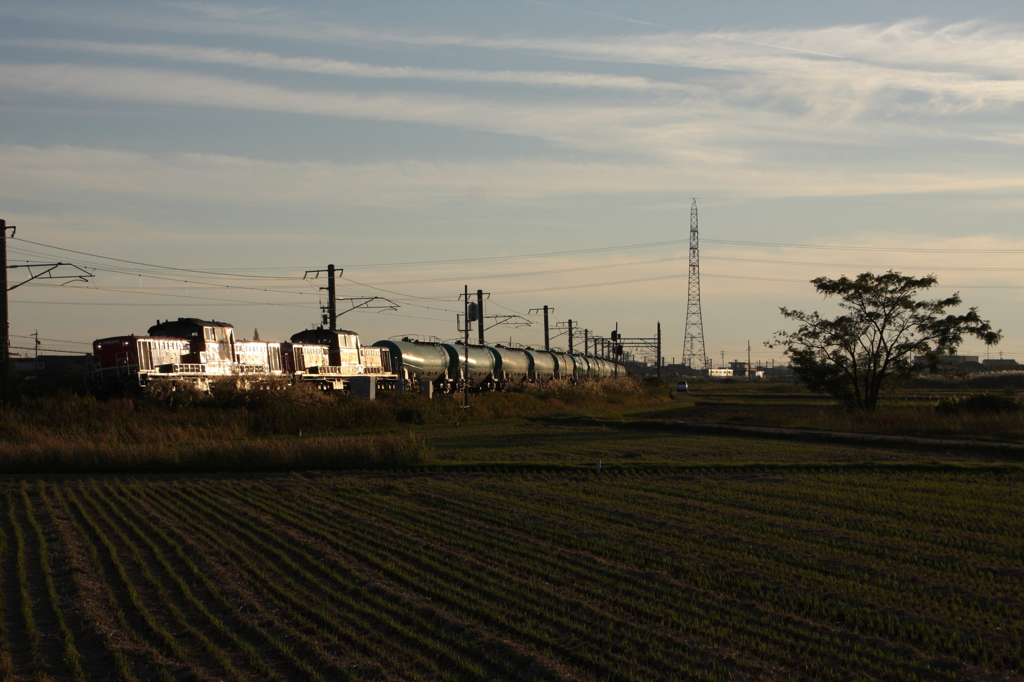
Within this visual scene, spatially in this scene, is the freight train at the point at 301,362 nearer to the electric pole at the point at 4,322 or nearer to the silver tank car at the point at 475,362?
the silver tank car at the point at 475,362

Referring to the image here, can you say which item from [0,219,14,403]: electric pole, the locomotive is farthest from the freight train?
[0,219,14,403]: electric pole

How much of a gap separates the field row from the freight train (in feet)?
57.9

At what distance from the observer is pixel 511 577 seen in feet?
34.0

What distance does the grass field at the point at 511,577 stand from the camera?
7.60 meters

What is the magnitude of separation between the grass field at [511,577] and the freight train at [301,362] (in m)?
14.1

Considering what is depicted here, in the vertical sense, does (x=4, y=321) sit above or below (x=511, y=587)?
above

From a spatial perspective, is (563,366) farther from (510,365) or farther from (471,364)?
(471,364)

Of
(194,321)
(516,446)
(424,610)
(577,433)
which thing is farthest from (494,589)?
(194,321)

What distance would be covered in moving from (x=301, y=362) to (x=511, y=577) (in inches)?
1411

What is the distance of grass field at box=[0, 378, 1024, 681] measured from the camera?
7598 mm

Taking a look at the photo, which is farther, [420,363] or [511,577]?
[420,363]

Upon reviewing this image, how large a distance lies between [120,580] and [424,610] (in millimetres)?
4010

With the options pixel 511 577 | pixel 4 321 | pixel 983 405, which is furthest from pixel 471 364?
pixel 511 577

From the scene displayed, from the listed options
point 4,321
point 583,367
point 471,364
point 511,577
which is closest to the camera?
point 511,577
